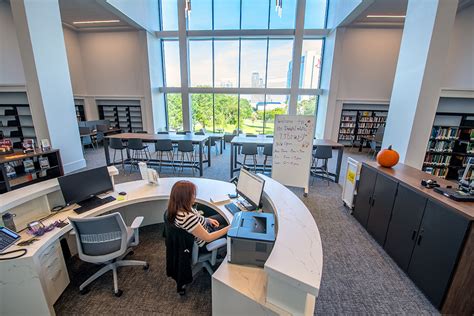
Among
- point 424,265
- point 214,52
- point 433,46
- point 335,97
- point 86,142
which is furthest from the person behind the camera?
point 214,52

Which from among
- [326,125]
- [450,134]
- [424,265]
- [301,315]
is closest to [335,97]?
[326,125]

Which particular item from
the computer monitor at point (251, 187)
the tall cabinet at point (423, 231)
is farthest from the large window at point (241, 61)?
the computer monitor at point (251, 187)

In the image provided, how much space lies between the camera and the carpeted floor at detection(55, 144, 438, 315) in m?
1.79

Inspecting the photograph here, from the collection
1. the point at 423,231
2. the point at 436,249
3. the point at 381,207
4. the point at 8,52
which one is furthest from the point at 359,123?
the point at 8,52

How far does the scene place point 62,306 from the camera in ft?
5.90

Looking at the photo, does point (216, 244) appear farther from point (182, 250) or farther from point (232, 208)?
point (232, 208)

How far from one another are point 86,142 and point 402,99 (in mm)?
9664

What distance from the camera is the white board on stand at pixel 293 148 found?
3555mm

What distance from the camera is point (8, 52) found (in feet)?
19.5

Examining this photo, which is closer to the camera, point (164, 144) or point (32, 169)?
point (32, 169)

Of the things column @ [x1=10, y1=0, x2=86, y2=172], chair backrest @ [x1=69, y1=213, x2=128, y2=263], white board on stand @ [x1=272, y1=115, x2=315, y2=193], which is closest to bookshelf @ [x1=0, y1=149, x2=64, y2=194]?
column @ [x1=10, y1=0, x2=86, y2=172]

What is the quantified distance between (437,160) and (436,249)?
4834 mm

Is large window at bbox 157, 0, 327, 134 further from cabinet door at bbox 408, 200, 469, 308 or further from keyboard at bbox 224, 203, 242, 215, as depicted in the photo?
keyboard at bbox 224, 203, 242, 215

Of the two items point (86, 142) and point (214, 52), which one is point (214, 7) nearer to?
point (214, 52)
